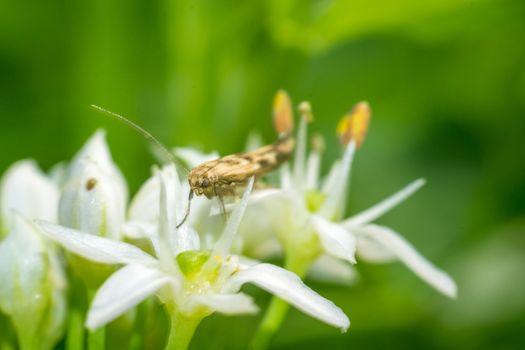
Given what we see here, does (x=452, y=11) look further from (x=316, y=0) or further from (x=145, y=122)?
(x=145, y=122)

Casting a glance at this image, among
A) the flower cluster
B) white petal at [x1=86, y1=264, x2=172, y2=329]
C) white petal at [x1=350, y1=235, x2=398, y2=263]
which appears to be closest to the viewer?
white petal at [x1=86, y1=264, x2=172, y2=329]

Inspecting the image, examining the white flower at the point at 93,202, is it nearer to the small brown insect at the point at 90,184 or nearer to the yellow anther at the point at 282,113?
the small brown insect at the point at 90,184

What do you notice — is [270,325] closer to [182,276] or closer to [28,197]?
[182,276]

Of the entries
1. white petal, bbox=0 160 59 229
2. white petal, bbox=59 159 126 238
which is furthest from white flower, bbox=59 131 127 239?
white petal, bbox=0 160 59 229

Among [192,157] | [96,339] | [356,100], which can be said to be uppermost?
[356,100]

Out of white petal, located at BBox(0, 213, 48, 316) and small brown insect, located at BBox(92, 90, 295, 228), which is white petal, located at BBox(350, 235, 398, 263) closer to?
small brown insect, located at BBox(92, 90, 295, 228)

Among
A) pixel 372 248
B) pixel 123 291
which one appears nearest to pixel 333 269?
pixel 372 248

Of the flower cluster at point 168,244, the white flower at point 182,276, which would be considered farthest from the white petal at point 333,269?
the white flower at point 182,276
